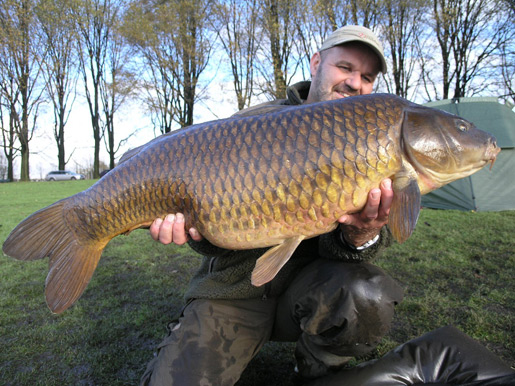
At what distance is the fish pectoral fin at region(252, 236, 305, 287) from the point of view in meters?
1.37

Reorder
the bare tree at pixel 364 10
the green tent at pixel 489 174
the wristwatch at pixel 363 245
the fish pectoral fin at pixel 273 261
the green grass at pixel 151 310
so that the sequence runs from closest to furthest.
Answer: the fish pectoral fin at pixel 273 261, the wristwatch at pixel 363 245, the green grass at pixel 151 310, the green tent at pixel 489 174, the bare tree at pixel 364 10

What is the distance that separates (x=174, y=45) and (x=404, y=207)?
19.2 m

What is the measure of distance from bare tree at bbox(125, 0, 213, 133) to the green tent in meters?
13.7

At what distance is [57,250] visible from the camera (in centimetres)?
156

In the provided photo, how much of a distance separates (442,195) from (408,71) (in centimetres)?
1291

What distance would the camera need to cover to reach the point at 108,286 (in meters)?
2.93

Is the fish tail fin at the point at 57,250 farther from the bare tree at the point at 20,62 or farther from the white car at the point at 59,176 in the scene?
the white car at the point at 59,176

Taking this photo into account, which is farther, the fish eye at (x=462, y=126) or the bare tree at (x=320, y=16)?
the bare tree at (x=320, y=16)

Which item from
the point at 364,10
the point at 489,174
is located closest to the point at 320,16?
the point at 364,10

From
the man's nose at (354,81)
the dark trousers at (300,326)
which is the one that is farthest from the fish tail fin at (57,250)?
the man's nose at (354,81)

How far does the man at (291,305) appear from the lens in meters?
1.49

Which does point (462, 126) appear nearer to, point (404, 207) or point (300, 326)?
point (404, 207)

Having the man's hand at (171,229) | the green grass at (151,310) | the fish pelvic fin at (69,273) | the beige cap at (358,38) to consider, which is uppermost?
the beige cap at (358,38)

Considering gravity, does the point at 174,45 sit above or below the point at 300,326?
above
